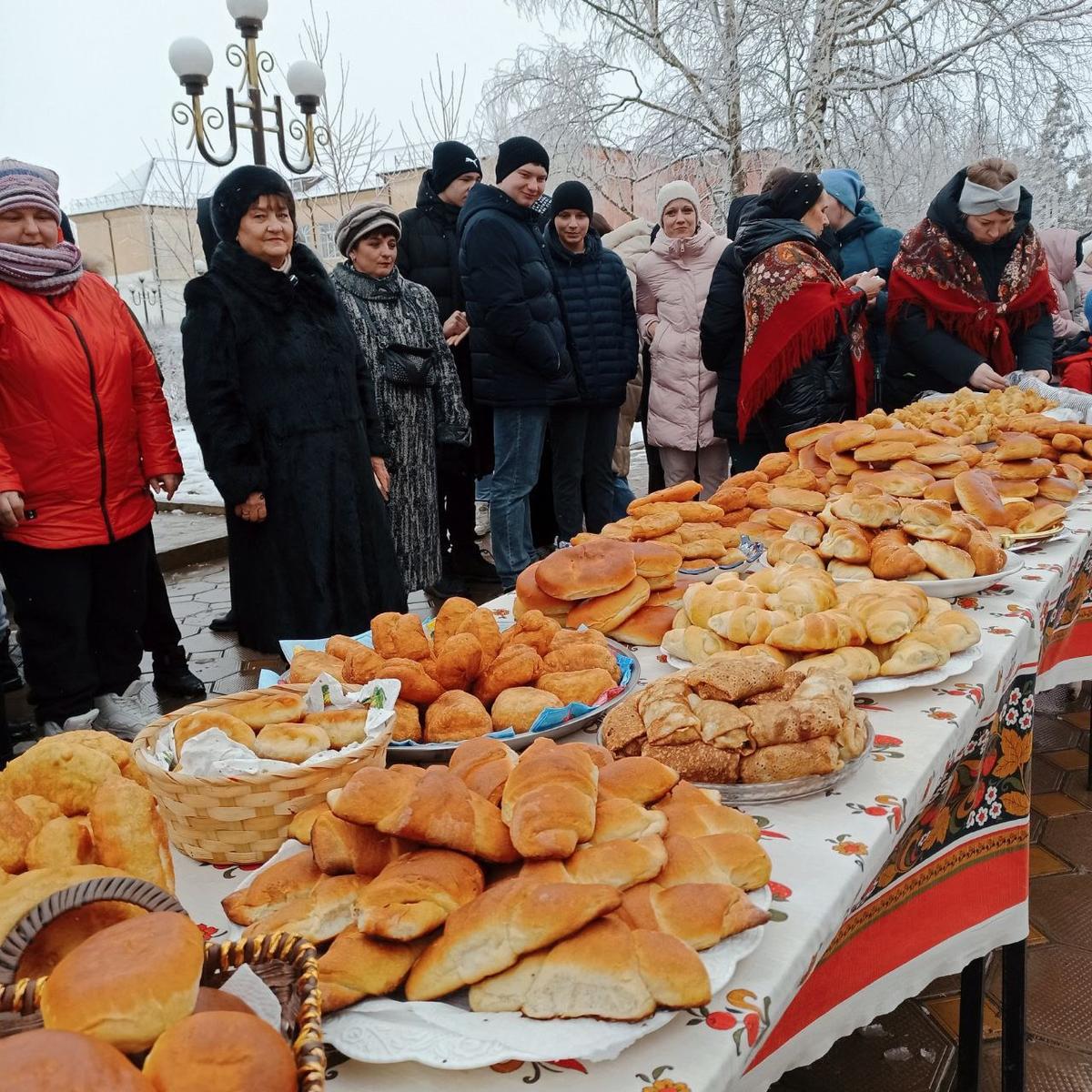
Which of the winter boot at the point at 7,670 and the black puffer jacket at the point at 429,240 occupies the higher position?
the black puffer jacket at the point at 429,240

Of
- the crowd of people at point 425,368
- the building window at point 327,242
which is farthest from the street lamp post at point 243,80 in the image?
the building window at point 327,242

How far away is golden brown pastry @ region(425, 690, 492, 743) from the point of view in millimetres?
1304

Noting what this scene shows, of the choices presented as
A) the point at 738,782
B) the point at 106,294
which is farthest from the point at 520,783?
the point at 106,294

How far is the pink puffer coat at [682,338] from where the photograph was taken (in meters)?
4.94

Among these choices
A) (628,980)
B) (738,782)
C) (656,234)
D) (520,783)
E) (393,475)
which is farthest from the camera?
(656,234)

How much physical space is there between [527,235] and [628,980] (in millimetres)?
3991

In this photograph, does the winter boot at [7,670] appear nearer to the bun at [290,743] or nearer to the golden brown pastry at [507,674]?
the golden brown pastry at [507,674]

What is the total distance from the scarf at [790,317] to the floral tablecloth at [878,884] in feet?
5.84

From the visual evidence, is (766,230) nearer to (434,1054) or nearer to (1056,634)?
(1056,634)

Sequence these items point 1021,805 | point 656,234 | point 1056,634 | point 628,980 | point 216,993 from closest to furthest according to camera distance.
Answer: point 216,993, point 628,980, point 1021,805, point 1056,634, point 656,234

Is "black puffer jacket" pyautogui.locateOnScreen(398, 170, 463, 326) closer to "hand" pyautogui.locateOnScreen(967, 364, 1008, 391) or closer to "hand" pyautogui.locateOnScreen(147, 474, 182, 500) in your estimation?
"hand" pyautogui.locateOnScreen(147, 474, 182, 500)

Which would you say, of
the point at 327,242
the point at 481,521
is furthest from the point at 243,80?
the point at 327,242

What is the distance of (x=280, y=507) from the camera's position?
3334 millimetres

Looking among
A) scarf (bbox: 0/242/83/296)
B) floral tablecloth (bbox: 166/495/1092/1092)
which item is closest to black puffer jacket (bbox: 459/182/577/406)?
scarf (bbox: 0/242/83/296)
